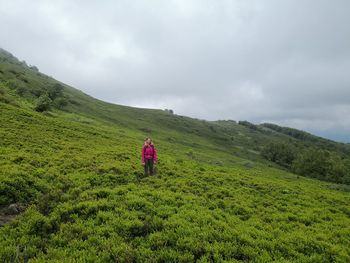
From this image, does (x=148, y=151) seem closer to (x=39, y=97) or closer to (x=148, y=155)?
(x=148, y=155)

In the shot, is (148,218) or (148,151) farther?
(148,151)

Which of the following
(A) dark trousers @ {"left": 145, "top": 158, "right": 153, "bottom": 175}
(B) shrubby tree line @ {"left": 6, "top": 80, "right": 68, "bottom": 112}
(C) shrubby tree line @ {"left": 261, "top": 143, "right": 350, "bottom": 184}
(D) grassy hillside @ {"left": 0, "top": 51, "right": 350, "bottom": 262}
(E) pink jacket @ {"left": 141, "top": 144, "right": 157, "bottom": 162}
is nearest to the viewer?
(D) grassy hillside @ {"left": 0, "top": 51, "right": 350, "bottom": 262}

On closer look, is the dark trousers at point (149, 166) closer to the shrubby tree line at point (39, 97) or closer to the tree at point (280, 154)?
the shrubby tree line at point (39, 97)

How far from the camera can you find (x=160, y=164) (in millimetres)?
29594

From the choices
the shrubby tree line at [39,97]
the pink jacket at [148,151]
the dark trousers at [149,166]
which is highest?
the shrubby tree line at [39,97]

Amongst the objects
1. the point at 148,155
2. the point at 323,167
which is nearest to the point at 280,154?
the point at 323,167

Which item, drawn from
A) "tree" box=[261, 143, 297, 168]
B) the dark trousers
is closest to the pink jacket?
the dark trousers

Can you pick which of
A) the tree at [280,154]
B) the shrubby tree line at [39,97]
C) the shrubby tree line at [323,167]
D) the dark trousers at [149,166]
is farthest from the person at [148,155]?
the tree at [280,154]

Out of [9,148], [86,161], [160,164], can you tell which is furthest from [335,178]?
[9,148]

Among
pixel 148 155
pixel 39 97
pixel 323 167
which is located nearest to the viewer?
pixel 148 155

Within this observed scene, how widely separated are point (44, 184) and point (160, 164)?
14962 mm

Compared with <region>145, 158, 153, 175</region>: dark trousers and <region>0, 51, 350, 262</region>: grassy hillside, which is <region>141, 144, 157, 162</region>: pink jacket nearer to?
<region>145, 158, 153, 175</region>: dark trousers

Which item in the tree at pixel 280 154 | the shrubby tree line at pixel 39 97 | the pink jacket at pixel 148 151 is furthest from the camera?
the tree at pixel 280 154

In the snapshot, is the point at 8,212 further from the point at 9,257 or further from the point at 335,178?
the point at 335,178
